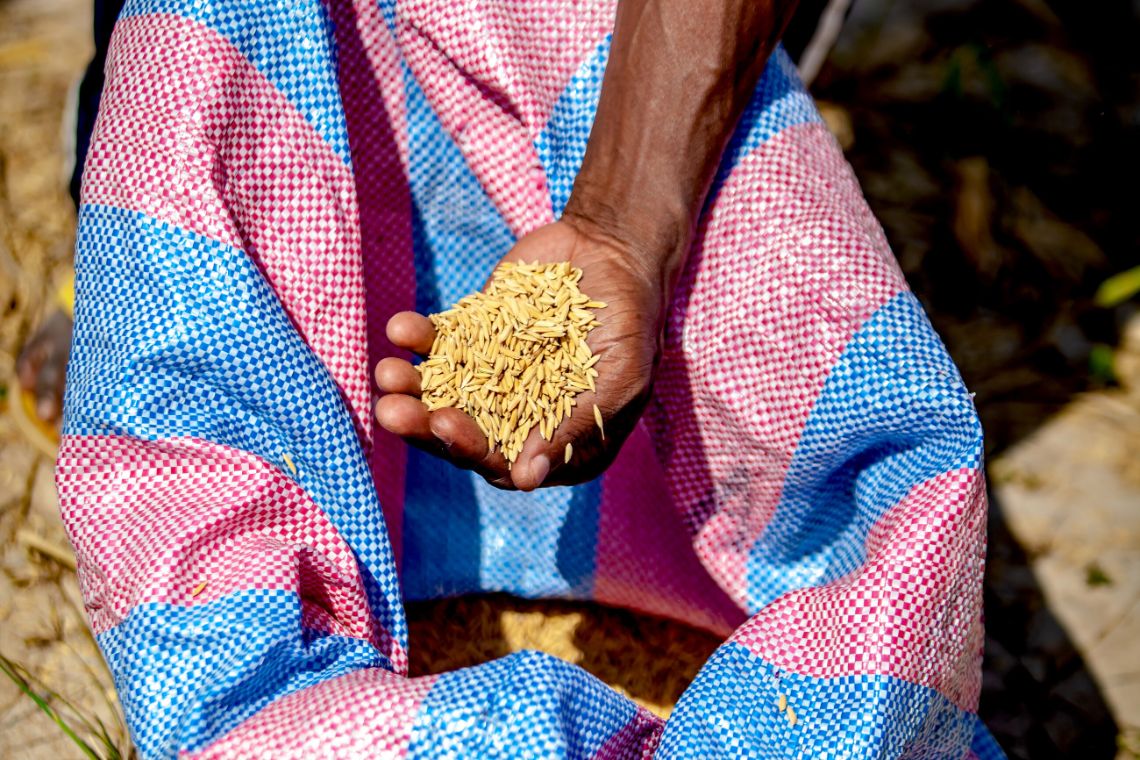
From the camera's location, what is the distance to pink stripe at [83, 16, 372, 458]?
1419 mm

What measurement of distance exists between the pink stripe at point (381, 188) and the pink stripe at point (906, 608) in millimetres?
671

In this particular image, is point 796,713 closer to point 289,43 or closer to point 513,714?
point 513,714

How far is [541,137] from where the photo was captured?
169 centimetres

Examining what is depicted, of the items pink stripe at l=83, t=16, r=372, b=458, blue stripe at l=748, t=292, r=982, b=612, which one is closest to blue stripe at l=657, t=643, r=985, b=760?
blue stripe at l=748, t=292, r=982, b=612

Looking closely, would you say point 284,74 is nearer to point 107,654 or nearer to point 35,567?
point 107,654

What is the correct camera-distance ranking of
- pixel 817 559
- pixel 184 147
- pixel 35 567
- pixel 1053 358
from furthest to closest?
pixel 1053 358, pixel 35 567, pixel 817 559, pixel 184 147

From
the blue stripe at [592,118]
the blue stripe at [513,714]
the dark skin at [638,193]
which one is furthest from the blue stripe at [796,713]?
the blue stripe at [592,118]

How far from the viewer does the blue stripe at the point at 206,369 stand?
53.7 inches

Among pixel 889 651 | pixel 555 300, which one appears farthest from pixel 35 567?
pixel 889 651

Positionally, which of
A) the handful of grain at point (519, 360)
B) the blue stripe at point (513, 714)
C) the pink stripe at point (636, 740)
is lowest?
the pink stripe at point (636, 740)

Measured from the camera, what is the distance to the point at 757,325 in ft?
5.13

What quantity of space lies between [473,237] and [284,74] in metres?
0.45

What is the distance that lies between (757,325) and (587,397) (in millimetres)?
286

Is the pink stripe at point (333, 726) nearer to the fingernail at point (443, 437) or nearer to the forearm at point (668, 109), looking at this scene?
the fingernail at point (443, 437)
